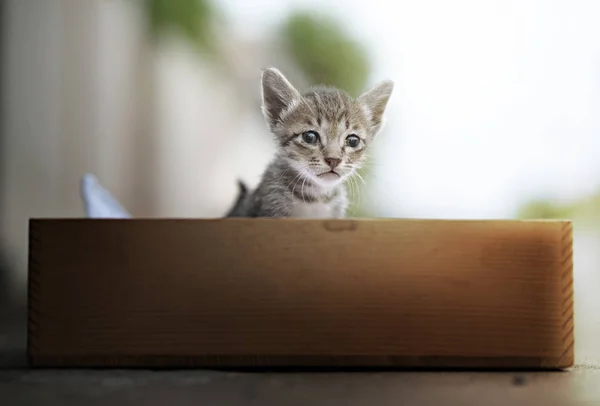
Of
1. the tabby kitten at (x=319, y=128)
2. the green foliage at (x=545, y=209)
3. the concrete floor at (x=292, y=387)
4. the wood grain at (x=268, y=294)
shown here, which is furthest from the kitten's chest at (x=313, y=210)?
the green foliage at (x=545, y=209)

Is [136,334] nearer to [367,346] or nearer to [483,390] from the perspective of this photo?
[367,346]

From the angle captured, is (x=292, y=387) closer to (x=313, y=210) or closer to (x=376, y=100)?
(x=313, y=210)

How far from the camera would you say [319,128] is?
1130 mm

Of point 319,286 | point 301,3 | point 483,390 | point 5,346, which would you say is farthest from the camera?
point 301,3

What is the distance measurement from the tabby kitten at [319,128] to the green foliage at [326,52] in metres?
0.04

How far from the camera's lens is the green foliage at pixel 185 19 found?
283 cm

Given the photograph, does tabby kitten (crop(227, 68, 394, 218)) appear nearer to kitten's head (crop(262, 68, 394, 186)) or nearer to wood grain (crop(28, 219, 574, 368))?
kitten's head (crop(262, 68, 394, 186))

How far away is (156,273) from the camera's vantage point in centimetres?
109

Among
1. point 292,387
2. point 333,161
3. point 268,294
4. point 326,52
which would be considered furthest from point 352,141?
point 326,52

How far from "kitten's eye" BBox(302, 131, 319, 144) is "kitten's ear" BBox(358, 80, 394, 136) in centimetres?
9

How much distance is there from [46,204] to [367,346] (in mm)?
2134

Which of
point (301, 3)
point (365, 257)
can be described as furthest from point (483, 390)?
point (301, 3)

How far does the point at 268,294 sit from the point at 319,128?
281mm

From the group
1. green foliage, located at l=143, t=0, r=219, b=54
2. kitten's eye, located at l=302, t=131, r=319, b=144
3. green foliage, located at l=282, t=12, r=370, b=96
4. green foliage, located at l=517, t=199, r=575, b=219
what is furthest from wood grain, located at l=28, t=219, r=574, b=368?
green foliage, located at l=143, t=0, r=219, b=54
